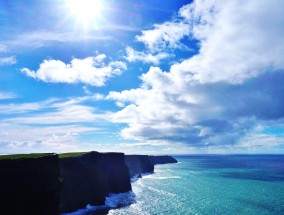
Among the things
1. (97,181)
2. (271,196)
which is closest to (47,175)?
(97,181)

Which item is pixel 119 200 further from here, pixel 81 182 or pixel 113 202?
pixel 81 182

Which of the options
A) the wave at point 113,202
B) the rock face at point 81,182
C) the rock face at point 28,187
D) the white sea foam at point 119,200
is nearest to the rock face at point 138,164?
the white sea foam at point 119,200

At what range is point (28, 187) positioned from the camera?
4766cm

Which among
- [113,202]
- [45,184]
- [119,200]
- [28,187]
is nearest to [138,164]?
[119,200]

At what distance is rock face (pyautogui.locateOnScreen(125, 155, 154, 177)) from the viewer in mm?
157750

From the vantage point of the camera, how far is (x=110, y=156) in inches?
4006

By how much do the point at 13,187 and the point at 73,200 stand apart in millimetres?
23328

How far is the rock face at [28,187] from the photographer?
4581cm

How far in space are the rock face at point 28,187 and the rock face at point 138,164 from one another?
105 m

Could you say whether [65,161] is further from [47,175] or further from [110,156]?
[110,156]

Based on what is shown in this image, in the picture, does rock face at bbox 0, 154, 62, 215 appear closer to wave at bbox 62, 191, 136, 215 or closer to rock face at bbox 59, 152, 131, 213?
rock face at bbox 59, 152, 131, 213

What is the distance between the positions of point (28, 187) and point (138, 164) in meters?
124

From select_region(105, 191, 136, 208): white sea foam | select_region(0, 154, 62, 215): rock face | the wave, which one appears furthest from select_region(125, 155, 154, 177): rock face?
select_region(0, 154, 62, 215): rock face

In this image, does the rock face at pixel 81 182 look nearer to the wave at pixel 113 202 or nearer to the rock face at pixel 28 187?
the wave at pixel 113 202
